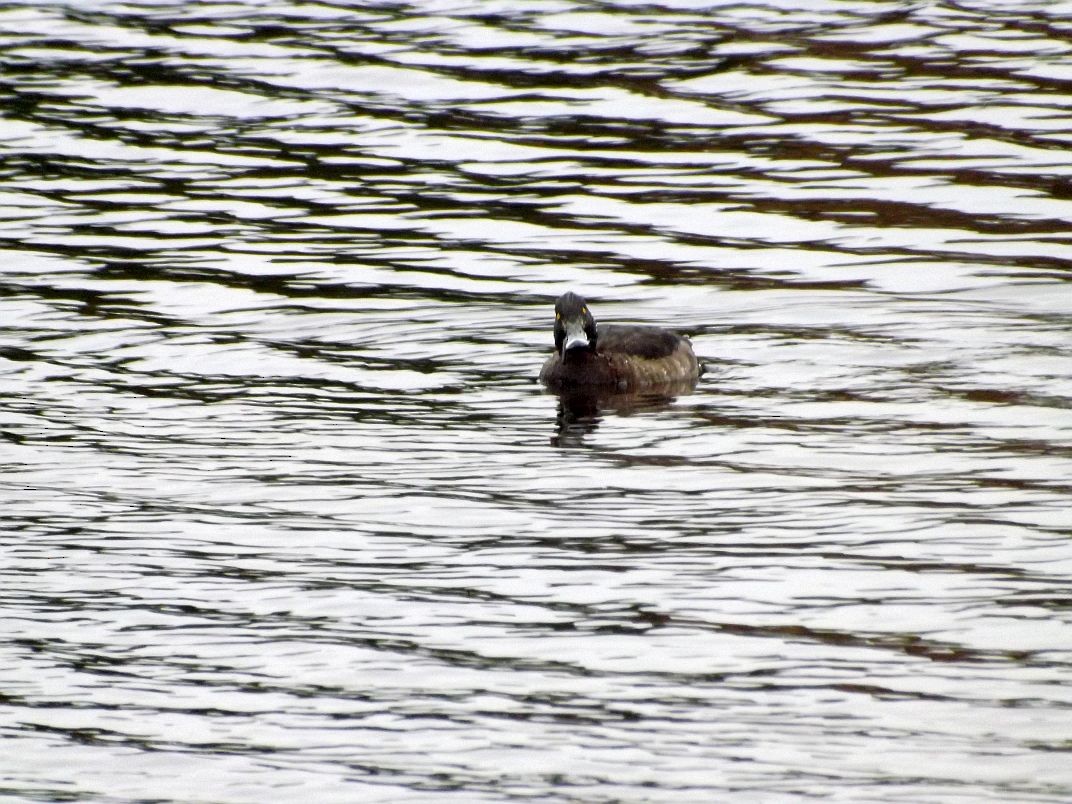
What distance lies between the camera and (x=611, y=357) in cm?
1634

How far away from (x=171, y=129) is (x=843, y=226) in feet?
26.6

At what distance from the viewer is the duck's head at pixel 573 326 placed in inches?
635

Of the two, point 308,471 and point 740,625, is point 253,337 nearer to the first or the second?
point 308,471

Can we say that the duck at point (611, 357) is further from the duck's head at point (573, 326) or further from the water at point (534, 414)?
the water at point (534, 414)

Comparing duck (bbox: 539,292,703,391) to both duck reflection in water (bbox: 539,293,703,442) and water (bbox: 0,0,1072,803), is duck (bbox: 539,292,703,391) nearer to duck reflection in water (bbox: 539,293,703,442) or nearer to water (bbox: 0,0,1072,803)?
duck reflection in water (bbox: 539,293,703,442)

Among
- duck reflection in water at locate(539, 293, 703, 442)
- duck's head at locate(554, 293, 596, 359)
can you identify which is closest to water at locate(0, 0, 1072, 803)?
duck reflection in water at locate(539, 293, 703, 442)

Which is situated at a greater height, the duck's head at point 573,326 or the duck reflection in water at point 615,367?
the duck's head at point 573,326

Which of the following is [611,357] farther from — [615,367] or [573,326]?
[573,326]

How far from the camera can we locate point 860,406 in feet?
49.6

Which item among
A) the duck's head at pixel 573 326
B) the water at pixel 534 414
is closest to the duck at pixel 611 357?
the duck's head at pixel 573 326

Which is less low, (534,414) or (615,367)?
(615,367)

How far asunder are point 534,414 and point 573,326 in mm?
881

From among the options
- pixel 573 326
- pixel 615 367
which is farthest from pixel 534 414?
pixel 615 367

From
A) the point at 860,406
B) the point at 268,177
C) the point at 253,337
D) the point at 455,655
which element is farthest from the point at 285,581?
the point at 268,177
